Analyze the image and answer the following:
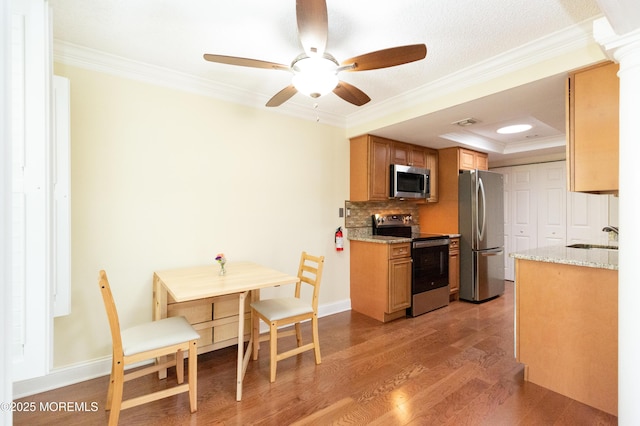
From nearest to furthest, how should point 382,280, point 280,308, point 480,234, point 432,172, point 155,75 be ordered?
point 280,308
point 155,75
point 382,280
point 480,234
point 432,172

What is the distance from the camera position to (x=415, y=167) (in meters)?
4.09

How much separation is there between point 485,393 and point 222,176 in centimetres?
272

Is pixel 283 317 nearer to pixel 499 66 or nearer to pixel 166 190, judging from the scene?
pixel 166 190

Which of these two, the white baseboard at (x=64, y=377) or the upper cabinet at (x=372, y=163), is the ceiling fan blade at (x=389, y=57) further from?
the white baseboard at (x=64, y=377)

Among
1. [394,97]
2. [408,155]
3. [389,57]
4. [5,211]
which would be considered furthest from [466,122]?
[5,211]

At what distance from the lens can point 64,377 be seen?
219 cm

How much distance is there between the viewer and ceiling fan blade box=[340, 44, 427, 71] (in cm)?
162

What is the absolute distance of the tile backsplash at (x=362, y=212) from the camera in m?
3.90

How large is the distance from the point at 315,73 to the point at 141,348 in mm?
1911

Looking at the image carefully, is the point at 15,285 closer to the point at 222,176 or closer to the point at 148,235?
the point at 148,235

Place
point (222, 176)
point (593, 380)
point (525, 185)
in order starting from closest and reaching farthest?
point (593, 380), point (222, 176), point (525, 185)

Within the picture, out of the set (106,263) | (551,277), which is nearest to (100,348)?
(106,263)

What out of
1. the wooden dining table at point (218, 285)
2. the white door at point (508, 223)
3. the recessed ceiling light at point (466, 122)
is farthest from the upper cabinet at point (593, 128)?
the white door at point (508, 223)

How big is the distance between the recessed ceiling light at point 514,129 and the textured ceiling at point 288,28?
1495mm
